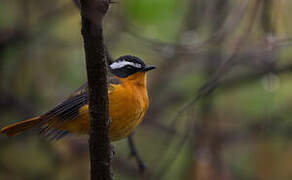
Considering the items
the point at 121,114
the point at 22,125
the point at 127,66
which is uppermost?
the point at 127,66

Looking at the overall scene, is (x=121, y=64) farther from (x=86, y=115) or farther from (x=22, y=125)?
(x=22, y=125)

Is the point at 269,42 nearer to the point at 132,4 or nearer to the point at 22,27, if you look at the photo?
the point at 132,4

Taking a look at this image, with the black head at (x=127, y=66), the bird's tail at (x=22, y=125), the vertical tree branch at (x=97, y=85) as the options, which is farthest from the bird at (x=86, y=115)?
the vertical tree branch at (x=97, y=85)

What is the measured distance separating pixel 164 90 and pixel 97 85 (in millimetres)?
4052

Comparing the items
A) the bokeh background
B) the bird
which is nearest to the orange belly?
the bird

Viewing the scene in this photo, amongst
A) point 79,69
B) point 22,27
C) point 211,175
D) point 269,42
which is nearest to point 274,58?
point 269,42

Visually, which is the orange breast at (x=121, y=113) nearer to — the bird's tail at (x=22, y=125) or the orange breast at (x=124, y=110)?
the orange breast at (x=124, y=110)

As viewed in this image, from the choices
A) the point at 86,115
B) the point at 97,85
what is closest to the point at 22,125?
the point at 86,115

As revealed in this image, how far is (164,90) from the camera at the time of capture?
6.71 metres

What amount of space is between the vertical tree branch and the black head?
145 cm

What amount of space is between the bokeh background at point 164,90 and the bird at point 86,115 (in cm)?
122

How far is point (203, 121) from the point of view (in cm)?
578

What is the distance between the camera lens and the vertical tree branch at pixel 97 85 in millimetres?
2188

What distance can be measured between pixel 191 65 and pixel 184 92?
0.54 m
